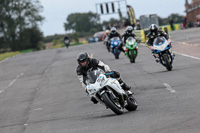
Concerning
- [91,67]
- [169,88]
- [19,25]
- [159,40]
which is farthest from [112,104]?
[19,25]

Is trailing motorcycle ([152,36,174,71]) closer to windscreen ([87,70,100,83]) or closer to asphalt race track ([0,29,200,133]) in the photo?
asphalt race track ([0,29,200,133])

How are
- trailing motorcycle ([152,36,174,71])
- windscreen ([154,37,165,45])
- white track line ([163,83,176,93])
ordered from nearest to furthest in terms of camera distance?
1. white track line ([163,83,176,93])
2. trailing motorcycle ([152,36,174,71])
3. windscreen ([154,37,165,45])

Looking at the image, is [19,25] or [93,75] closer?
[93,75]

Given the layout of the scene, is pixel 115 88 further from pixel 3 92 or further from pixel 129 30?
pixel 129 30

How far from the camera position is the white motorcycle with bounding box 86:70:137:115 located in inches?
406

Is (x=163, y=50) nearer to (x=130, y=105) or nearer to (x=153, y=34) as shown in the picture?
(x=153, y=34)

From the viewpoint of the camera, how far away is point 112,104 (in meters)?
10.2

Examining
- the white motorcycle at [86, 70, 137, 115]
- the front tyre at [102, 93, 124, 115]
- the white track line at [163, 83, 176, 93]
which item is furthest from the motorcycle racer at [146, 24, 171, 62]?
the front tyre at [102, 93, 124, 115]

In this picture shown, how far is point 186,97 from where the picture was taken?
1195 centimetres

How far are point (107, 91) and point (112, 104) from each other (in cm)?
28

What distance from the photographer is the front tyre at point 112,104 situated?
10.2 meters

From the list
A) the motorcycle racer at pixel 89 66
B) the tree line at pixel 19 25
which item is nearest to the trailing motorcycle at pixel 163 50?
the motorcycle racer at pixel 89 66

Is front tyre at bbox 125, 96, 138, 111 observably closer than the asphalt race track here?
No

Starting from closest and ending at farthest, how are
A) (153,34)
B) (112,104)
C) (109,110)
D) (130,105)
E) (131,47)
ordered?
(112,104), (130,105), (109,110), (153,34), (131,47)
